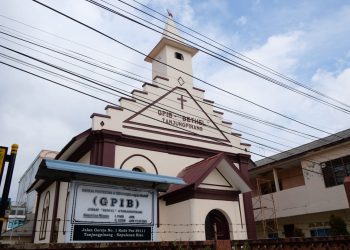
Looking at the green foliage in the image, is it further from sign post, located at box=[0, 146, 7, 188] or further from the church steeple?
sign post, located at box=[0, 146, 7, 188]

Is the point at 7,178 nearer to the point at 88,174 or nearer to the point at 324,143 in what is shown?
the point at 88,174

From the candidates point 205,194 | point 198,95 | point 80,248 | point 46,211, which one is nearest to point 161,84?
point 198,95

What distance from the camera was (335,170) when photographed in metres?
19.9

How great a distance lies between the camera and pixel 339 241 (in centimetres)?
710

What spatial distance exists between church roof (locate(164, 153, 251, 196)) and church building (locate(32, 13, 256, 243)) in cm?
4

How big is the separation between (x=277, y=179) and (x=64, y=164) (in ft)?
62.5

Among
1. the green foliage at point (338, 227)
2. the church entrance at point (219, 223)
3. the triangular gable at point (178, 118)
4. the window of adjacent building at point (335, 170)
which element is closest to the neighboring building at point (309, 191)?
the window of adjacent building at point (335, 170)

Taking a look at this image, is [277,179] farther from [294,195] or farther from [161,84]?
[161,84]

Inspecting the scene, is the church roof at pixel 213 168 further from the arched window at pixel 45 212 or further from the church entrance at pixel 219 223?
the arched window at pixel 45 212

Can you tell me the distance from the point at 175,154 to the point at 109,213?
9612 millimetres

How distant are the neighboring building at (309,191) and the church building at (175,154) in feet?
12.0

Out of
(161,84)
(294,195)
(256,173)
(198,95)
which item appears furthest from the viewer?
(256,173)

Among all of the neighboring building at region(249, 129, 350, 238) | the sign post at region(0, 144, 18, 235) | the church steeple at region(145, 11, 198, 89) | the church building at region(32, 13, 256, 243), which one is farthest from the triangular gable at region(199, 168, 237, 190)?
the sign post at region(0, 144, 18, 235)

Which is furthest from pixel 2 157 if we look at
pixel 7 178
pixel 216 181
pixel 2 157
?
pixel 216 181
